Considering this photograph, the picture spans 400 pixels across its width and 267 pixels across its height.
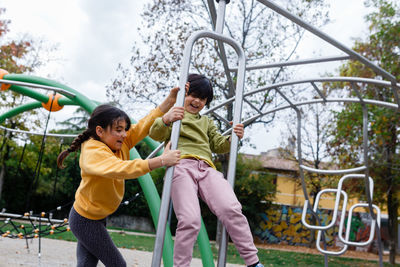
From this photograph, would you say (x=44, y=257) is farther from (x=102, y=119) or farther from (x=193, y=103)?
(x=193, y=103)

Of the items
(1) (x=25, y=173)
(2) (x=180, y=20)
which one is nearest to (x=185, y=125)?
(2) (x=180, y=20)

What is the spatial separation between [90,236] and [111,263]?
18 cm

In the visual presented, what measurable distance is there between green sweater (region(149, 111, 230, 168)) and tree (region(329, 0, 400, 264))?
6.50 meters

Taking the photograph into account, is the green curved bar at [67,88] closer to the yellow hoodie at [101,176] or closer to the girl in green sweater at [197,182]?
the yellow hoodie at [101,176]

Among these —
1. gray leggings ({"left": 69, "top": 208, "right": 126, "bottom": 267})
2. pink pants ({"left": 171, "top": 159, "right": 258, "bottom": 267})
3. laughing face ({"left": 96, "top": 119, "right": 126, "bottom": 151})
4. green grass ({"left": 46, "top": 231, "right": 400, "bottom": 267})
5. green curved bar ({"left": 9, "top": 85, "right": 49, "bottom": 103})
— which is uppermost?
green curved bar ({"left": 9, "top": 85, "right": 49, "bottom": 103})

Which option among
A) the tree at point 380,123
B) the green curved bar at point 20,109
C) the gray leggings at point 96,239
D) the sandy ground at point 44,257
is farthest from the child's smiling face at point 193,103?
the tree at point 380,123

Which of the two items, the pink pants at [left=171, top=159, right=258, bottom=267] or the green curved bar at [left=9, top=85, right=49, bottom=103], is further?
the green curved bar at [left=9, top=85, right=49, bottom=103]

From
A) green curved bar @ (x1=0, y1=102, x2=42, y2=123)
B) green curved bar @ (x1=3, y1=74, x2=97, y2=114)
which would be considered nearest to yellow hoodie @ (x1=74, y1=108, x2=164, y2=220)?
green curved bar @ (x1=3, y1=74, x2=97, y2=114)

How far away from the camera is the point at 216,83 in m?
11.7

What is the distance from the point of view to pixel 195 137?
6.95ft

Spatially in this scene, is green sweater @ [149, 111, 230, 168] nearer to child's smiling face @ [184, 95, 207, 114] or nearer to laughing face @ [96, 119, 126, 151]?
child's smiling face @ [184, 95, 207, 114]

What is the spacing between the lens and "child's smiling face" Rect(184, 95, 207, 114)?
2.19 metres

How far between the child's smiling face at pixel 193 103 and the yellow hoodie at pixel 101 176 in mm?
163

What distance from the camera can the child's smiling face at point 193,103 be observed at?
2.19m
